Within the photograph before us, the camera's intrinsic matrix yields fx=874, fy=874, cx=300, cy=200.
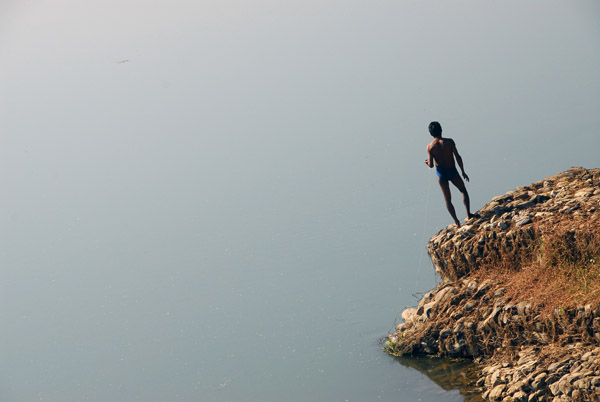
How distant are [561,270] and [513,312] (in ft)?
3.71

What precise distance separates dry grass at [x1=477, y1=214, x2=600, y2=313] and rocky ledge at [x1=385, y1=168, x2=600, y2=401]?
0.04 metres

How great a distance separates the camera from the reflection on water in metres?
15.7

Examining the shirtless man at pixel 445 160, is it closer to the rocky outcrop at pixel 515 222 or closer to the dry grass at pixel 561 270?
the rocky outcrop at pixel 515 222

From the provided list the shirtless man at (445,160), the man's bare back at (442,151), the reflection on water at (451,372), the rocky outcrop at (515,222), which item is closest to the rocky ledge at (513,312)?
the rocky outcrop at (515,222)

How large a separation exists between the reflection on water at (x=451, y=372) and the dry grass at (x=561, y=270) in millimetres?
1671

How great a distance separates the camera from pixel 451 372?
16609 millimetres

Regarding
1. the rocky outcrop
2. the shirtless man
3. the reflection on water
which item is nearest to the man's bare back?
the shirtless man

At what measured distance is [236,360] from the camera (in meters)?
23.9

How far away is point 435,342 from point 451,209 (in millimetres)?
2655

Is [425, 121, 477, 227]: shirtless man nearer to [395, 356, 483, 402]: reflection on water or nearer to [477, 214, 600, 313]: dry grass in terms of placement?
[477, 214, 600, 313]: dry grass

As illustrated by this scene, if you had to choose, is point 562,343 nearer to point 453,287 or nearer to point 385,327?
point 453,287

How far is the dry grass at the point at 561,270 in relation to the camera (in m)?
14.9

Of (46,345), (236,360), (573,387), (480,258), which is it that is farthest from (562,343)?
(46,345)

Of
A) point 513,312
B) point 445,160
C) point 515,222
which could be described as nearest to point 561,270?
point 513,312
